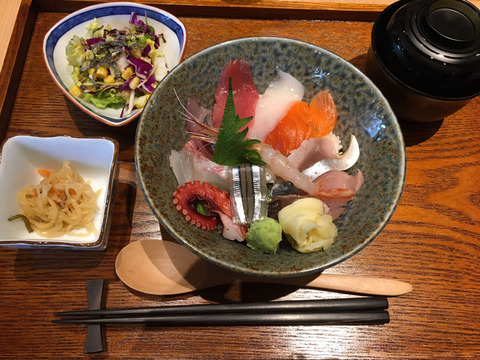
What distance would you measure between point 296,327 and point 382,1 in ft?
6.52

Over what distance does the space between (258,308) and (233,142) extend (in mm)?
670

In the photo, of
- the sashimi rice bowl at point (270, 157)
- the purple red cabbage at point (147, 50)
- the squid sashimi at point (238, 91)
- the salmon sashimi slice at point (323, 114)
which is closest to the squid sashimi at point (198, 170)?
the sashimi rice bowl at point (270, 157)

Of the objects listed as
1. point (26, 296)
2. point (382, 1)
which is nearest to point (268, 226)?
point (26, 296)

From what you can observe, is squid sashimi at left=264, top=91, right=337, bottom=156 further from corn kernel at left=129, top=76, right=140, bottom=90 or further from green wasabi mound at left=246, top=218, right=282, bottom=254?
corn kernel at left=129, top=76, right=140, bottom=90

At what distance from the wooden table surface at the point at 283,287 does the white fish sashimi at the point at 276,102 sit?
65cm

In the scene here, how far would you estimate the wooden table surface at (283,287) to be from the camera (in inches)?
56.5

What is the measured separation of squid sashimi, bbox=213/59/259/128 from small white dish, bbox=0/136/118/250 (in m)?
0.50

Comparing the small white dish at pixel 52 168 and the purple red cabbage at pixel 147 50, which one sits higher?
the purple red cabbage at pixel 147 50

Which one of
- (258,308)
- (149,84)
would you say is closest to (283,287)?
(258,308)

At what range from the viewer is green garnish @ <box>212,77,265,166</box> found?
4.65ft

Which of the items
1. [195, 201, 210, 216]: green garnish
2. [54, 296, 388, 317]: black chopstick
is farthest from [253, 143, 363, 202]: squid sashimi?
[54, 296, 388, 317]: black chopstick

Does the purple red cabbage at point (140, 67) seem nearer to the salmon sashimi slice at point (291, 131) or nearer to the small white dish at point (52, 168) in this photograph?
the small white dish at point (52, 168)

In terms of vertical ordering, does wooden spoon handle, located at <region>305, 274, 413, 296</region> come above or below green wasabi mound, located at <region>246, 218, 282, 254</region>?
below

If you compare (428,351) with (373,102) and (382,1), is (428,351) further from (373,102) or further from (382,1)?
(382,1)
